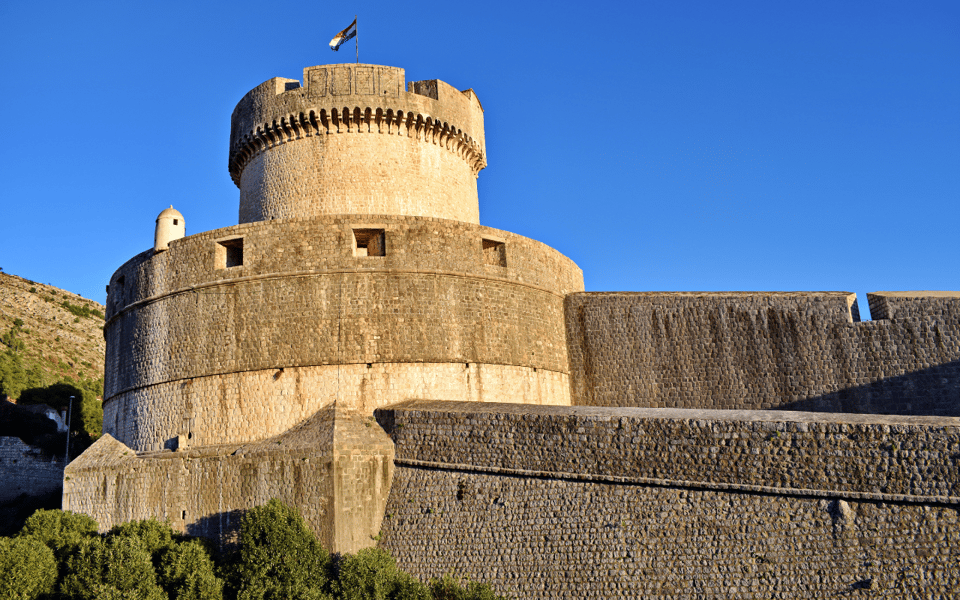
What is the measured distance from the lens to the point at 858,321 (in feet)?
51.8

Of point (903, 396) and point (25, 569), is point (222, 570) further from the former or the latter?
point (903, 396)

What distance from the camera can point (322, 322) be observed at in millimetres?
14148

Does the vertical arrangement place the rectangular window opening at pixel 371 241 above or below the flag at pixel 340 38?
below

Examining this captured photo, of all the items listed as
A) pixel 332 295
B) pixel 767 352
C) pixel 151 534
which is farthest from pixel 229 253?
pixel 767 352

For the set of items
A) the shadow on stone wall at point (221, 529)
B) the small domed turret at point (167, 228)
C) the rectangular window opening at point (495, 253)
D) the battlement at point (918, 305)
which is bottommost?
the shadow on stone wall at point (221, 529)

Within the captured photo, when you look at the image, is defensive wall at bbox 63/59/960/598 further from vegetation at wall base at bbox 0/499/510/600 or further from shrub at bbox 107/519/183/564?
vegetation at wall base at bbox 0/499/510/600

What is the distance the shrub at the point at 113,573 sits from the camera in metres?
10.8

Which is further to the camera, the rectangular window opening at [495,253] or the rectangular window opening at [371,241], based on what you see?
the rectangular window opening at [495,253]

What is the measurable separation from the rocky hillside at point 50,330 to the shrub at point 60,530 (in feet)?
95.2

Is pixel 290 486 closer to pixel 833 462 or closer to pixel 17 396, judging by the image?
pixel 833 462

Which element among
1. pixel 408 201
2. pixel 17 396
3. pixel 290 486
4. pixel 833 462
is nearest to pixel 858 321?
pixel 833 462

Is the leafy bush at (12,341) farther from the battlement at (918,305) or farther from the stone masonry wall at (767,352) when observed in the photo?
the battlement at (918,305)

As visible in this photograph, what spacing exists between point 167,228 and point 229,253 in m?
1.84

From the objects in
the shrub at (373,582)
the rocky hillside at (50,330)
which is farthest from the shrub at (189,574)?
the rocky hillside at (50,330)
